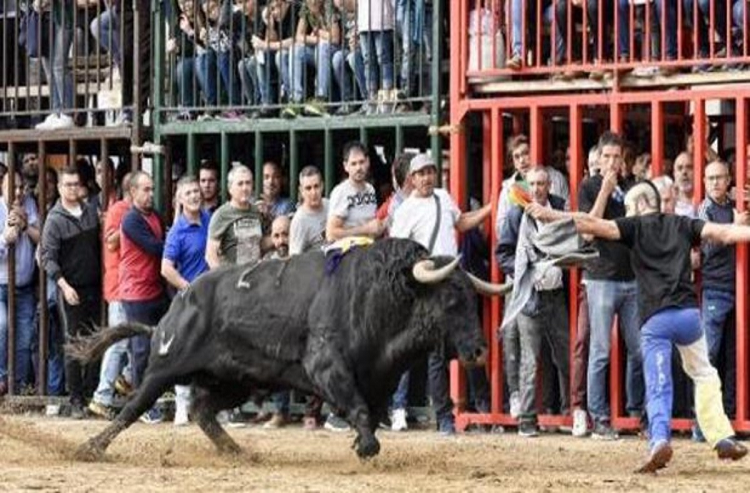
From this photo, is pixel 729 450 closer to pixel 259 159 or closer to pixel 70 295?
pixel 259 159

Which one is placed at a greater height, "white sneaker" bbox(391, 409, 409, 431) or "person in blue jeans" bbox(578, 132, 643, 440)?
"person in blue jeans" bbox(578, 132, 643, 440)

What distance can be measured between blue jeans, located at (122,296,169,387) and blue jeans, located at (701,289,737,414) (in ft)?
14.8

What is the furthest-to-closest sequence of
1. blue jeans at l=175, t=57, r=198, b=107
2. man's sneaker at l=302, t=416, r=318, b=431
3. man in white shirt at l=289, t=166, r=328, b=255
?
blue jeans at l=175, t=57, r=198, b=107 → man's sneaker at l=302, t=416, r=318, b=431 → man in white shirt at l=289, t=166, r=328, b=255

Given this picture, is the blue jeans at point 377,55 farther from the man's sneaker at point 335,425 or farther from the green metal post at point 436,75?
the man's sneaker at point 335,425

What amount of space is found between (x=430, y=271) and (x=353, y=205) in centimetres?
270

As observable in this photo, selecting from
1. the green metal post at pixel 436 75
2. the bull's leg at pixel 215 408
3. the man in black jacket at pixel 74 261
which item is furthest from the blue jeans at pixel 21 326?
the bull's leg at pixel 215 408

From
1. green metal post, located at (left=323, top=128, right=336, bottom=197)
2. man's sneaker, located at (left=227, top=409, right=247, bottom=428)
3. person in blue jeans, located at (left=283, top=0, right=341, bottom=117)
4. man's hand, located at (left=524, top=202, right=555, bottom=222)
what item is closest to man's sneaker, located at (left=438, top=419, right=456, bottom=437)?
man's sneaker, located at (left=227, top=409, right=247, bottom=428)

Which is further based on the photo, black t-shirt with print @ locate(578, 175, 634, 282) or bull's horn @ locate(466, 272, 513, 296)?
black t-shirt with print @ locate(578, 175, 634, 282)

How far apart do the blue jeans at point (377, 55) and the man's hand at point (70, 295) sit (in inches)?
113

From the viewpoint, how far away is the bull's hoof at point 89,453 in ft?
47.5

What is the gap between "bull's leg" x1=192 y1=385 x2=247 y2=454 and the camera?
1474 centimetres

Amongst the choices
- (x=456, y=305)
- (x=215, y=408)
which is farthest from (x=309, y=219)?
(x=456, y=305)

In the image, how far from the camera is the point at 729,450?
1331 cm

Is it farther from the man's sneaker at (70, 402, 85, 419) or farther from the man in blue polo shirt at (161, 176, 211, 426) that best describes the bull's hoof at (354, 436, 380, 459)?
the man's sneaker at (70, 402, 85, 419)
